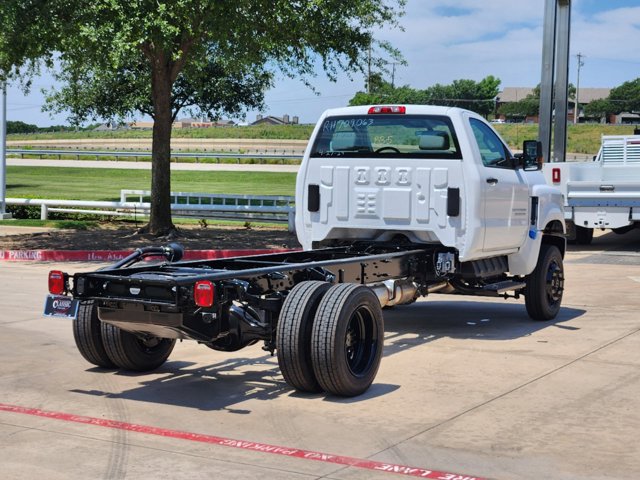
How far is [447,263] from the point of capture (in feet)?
33.7

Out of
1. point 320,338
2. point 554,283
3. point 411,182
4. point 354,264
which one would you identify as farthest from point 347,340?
point 554,283

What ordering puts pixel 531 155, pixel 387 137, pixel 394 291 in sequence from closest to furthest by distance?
1. pixel 394 291
2. pixel 387 137
3. pixel 531 155

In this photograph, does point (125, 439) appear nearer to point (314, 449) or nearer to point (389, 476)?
point (314, 449)

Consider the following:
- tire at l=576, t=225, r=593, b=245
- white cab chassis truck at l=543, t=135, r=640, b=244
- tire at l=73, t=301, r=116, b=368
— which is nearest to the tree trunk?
white cab chassis truck at l=543, t=135, r=640, b=244

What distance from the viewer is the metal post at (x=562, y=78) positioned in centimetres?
2472

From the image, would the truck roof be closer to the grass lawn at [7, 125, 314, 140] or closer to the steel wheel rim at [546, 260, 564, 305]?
the steel wheel rim at [546, 260, 564, 305]

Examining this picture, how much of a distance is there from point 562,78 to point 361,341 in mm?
18462

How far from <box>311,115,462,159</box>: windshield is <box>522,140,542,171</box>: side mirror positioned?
130 centimetres

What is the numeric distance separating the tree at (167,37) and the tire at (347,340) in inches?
433

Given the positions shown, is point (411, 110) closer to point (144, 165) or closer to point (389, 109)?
point (389, 109)

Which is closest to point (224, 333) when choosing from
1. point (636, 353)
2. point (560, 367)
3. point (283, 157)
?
point (560, 367)

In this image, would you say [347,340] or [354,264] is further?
[354,264]

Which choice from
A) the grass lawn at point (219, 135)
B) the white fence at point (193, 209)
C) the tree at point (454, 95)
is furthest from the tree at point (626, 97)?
the white fence at point (193, 209)

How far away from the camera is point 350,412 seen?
290 inches
